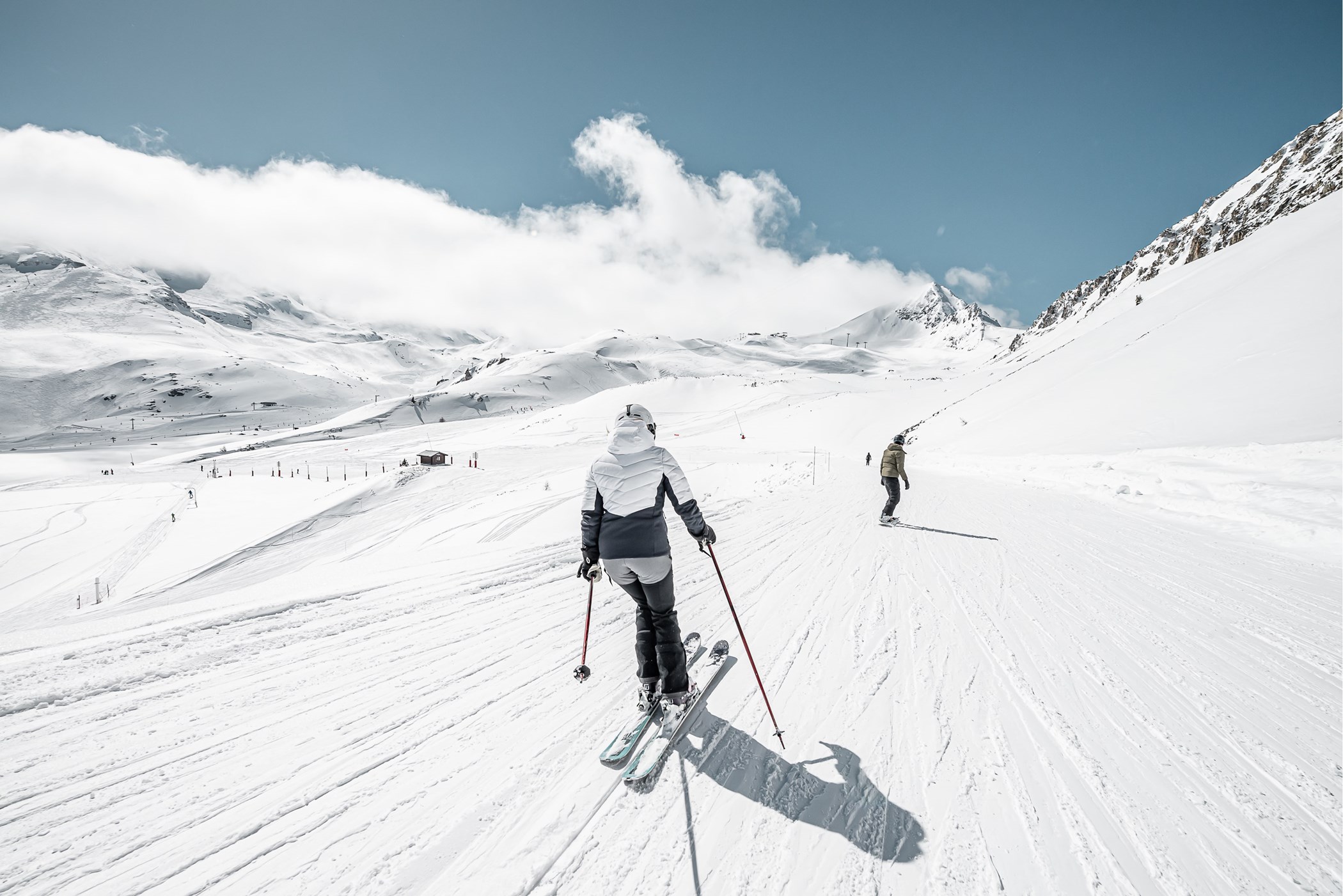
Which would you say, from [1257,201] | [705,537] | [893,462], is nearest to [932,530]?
[893,462]

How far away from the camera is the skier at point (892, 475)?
10.6 metres

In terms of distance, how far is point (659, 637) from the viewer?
394 centimetres

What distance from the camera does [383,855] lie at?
260cm

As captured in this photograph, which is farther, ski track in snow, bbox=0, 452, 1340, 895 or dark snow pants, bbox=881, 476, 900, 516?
dark snow pants, bbox=881, 476, 900, 516

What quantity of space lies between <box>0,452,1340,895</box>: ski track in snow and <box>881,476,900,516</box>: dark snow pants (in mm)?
4155

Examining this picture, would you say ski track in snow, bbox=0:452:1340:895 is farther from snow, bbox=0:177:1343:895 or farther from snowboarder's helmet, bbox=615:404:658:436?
snowboarder's helmet, bbox=615:404:658:436

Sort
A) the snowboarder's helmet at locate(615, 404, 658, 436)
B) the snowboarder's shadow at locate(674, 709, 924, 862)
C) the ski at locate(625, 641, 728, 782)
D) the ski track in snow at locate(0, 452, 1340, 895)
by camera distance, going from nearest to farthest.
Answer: the ski track in snow at locate(0, 452, 1340, 895), the snowboarder's shadow at locate(674, 709, 924, 862), the ski at locate(625, 641, 728, 782), the snowboarder's helmet at locate(615, 404, 658, 436)

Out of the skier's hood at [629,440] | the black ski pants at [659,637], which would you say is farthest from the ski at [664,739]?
the skier's hood at [629,440]

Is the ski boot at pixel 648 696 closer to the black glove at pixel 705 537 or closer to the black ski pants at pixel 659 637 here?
the black ski pants at pixel 659 637

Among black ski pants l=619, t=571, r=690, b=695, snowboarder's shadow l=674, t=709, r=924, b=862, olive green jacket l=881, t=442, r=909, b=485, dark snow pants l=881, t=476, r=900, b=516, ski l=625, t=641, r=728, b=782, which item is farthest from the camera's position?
olive green jacket l=881, t=442, r=909, b=485

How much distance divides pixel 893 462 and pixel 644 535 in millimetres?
8897

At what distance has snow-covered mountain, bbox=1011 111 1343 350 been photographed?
66812mm

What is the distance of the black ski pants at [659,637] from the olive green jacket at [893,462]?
27.3 ft

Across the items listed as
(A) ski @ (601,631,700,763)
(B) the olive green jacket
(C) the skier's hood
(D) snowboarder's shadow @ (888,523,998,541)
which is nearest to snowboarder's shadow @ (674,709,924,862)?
(A) ski @ (601,631,700,763)
